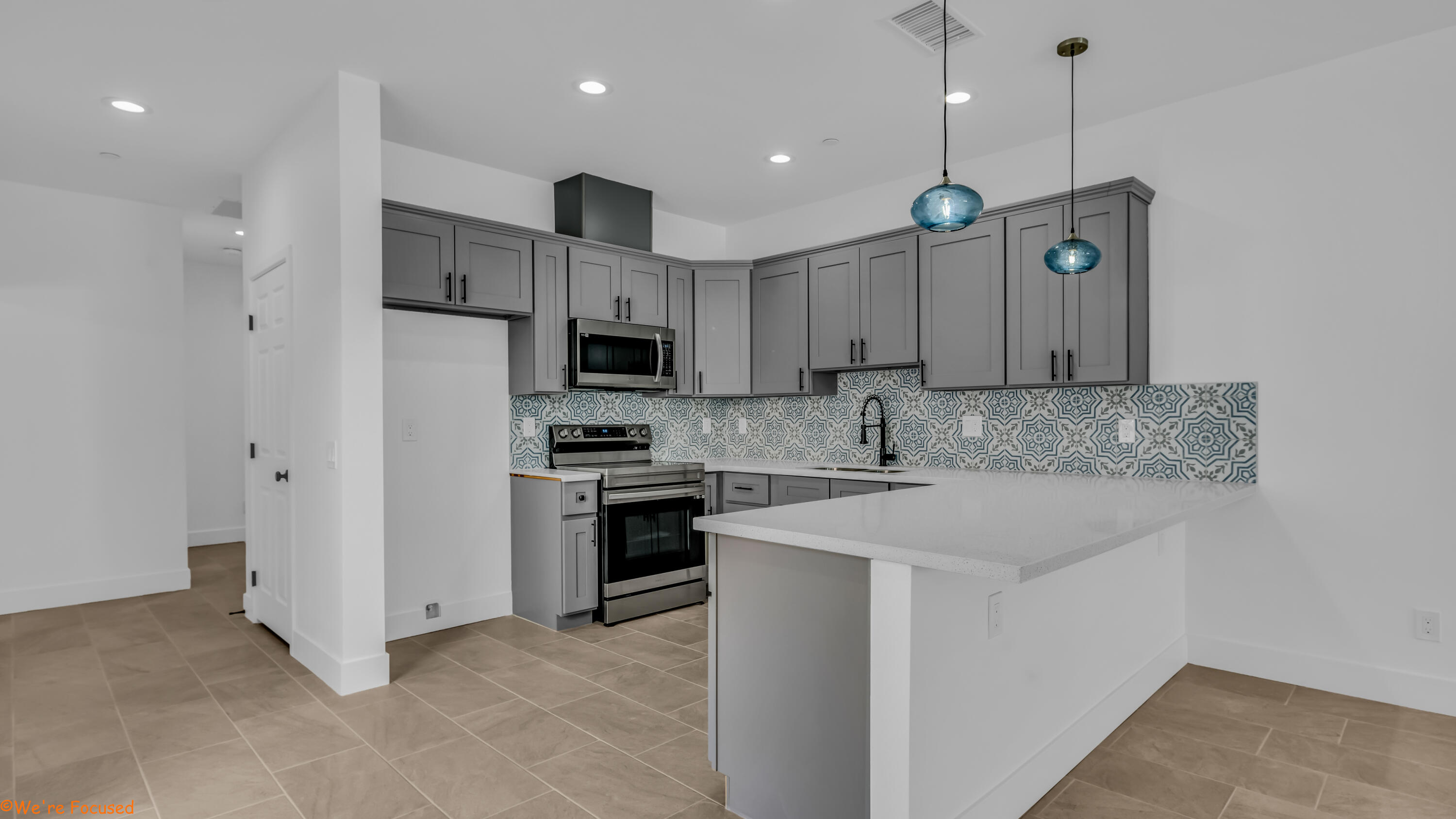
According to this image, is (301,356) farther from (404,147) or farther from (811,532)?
(811,532)

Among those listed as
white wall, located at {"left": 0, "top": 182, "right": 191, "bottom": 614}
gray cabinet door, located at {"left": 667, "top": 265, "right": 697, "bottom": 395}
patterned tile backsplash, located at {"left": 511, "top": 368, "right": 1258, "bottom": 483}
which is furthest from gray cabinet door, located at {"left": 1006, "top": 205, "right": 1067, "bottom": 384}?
white wall, located at {"left": 0, "top": 182, "right": 191, "bottom": 614}

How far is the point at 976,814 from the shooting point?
1942mm

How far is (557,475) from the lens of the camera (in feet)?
13.5

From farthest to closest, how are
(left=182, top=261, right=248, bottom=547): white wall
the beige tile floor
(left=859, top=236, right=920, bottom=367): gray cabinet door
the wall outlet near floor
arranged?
(left=182, top=261, right=248, bottom=547): white wall, (left=859, top=236, right=920, bottom=367): gray cabinet door, the wall outlet near floor, the beige tile floor

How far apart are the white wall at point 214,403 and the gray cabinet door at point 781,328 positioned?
491 centimetres

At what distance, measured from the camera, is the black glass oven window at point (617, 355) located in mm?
4332

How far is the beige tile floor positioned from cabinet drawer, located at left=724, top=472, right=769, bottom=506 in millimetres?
846

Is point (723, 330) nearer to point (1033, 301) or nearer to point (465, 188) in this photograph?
point (465, 188)

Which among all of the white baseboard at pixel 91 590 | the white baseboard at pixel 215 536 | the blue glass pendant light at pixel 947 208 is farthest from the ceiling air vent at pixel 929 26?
the white baseboard at pixel 215 536

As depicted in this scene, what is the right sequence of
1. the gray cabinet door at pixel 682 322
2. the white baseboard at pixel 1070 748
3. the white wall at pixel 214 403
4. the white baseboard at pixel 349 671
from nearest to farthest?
the white baseboard at pixel 1070 748, the white baseboard at pixel 349 671, the gray cabinet door at pixel 682 322, the white wall at pixel 214 403

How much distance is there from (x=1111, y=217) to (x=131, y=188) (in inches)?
224

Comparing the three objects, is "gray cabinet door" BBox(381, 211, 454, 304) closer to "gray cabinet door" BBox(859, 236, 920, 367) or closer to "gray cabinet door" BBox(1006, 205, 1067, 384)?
"gray cabinet door" BBox(859, 236, 920, 367)

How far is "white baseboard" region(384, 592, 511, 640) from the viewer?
3.92 metres

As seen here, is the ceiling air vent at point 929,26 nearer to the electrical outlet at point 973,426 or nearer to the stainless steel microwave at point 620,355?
the electrical outlet at point 973,426
